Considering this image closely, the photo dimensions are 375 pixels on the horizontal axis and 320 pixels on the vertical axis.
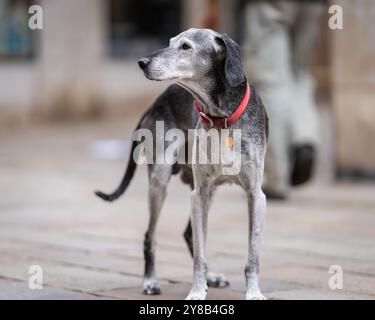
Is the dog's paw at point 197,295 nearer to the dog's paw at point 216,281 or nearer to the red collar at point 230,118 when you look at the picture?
the dog's paw at point 216,281

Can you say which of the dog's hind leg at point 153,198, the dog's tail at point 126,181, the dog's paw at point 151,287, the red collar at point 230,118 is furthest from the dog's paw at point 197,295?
the dog's tail at point 126,181

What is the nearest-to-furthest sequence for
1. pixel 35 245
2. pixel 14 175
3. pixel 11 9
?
1. pixel 35 245
2. pixel 14 175
3. pixel 11 9

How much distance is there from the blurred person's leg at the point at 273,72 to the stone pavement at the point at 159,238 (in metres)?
0.30

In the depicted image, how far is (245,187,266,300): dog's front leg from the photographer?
223 inches

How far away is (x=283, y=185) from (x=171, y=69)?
4.90 meters

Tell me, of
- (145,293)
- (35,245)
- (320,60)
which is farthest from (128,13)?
(145,293)

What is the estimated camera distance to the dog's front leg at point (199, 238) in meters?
5.71

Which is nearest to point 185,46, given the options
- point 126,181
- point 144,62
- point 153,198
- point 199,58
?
point 199,58

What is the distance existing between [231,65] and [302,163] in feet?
15.3

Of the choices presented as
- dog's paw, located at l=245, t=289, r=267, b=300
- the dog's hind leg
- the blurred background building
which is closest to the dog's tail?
the dog's hind leg

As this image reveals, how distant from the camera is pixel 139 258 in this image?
7.51 meters

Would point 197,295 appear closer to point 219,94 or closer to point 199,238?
point 199,238

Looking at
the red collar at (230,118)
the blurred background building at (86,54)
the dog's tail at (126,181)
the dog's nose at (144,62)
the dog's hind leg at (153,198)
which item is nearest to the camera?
the dog's nose at (144,62)
